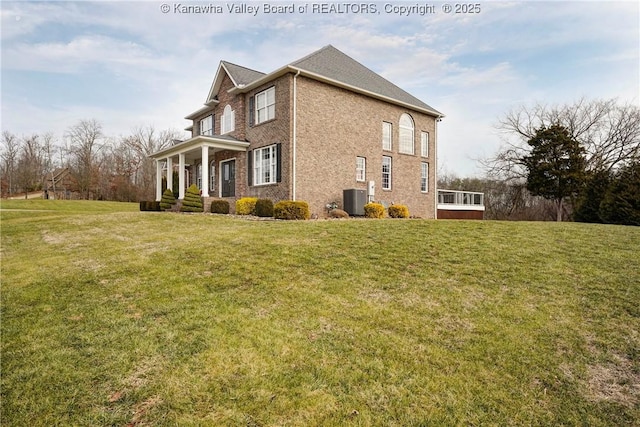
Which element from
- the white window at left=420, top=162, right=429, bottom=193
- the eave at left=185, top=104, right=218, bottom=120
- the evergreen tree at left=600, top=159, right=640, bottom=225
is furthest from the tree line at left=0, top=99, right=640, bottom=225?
Result: the eave at left=185, top=104, right=218, bottom=120

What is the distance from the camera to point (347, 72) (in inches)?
731

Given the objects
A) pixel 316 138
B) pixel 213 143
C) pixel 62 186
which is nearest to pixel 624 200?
pixel 316 138

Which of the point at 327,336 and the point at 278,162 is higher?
the point at 278,162

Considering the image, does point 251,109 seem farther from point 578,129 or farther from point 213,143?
point 578,129

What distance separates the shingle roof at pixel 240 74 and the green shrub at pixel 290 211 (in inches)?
344

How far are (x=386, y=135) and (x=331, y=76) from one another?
485 centimetres

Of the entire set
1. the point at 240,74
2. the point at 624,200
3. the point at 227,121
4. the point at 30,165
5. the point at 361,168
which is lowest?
the point at 624,200

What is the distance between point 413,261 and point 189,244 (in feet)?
16.4

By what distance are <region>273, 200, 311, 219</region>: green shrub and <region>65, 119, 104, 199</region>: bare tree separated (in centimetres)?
3725

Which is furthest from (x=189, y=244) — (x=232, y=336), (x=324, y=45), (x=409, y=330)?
(x=324, y=45)

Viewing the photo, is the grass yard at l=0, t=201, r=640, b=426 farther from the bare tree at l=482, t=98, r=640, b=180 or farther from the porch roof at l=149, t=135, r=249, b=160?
the bare tree at l=482, t=98, r=640, b=180

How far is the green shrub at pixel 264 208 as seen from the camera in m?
13.9

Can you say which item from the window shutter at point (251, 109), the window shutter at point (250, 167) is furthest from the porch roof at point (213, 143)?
the window shutter at point (251, 109)

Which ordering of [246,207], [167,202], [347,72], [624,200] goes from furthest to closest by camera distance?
1. [167,202]
2. [347,72]
3. [246,207]
4. [624,200]
